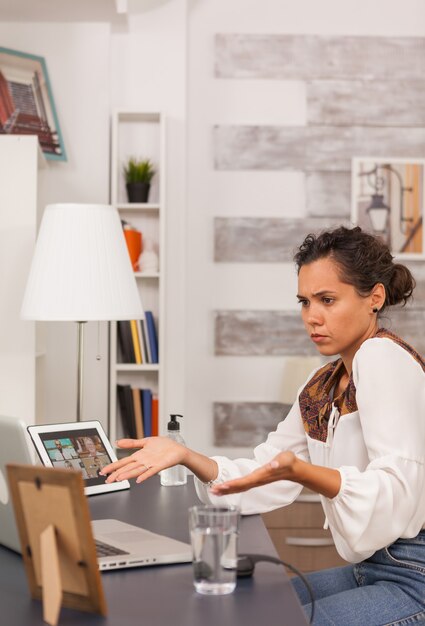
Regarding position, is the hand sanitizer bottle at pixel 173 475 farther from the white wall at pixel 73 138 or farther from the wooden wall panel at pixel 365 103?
the wooden wall panel at pixel 365 103

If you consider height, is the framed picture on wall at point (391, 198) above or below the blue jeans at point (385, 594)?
above

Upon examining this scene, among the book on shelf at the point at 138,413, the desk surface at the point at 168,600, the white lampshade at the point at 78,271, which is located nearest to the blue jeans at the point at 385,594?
the desk surface at the point at 168,600

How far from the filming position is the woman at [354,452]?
5.10ft

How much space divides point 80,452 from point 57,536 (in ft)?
2.87

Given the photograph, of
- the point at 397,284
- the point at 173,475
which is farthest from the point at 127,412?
the point at 397,284

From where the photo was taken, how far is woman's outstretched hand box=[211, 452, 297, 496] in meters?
1.31

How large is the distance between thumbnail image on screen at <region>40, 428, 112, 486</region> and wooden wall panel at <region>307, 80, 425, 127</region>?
248 cm

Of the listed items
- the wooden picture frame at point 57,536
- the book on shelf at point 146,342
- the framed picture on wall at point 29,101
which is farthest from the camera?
the book on shelf at point 146,342

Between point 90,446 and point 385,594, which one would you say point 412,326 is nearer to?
point 90,446

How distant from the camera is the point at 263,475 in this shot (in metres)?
1.32

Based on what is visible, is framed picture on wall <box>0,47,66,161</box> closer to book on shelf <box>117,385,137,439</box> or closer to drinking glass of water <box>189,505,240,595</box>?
book on shelf <box>117,385,137,439</box>

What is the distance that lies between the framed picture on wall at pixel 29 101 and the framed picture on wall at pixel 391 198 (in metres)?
1.36

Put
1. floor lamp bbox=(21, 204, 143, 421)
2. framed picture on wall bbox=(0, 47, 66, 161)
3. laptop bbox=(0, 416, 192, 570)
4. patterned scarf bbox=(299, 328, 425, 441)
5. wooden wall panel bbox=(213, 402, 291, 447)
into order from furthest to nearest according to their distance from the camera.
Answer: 1. wooden wall panel bbox=(213, 402, 291, 447)
2. framed picture on wall bbox=(0, 47, 66, 161)
3. floor lamp bbox=(21, 204, 143, 421)
4. patterned scarf bbox=(299, 328, 425, 441)
5. laptop bbox=(0, 416, 192, 570)

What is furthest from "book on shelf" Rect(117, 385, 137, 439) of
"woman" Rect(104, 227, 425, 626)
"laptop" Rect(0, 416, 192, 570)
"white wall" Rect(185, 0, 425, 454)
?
"laptop" Rect(0, 416, 192, 570)
